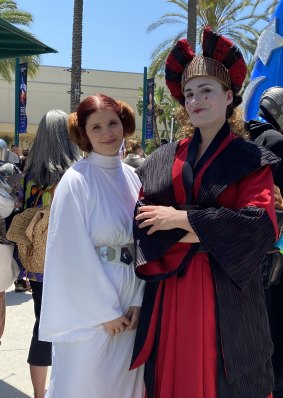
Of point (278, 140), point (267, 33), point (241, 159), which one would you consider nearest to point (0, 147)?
point (278, 140)

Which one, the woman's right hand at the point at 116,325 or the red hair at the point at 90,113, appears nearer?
the woman's right hand at the point at 116,325

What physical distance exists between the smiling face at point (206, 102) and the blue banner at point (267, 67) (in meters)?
1.95

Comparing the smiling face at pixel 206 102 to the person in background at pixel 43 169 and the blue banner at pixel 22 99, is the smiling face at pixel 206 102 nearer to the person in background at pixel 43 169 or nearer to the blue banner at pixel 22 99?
the person in background at pixel 43 169

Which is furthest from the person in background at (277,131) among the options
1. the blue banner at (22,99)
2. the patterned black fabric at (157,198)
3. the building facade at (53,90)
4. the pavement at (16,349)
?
the building facade at (53,90)

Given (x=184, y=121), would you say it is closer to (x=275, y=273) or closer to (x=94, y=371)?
(x=275, y=273)

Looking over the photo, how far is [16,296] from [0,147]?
233 cm

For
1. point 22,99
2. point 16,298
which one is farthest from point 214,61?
point 22,99

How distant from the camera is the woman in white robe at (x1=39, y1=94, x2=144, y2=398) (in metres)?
1.79

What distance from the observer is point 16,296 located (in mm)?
4961

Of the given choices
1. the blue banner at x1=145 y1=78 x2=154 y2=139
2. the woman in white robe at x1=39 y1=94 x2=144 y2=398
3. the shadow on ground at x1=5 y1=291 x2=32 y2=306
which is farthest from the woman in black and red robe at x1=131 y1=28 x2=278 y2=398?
the blue banner at x1=145 y1=78 x2=154 y2=139

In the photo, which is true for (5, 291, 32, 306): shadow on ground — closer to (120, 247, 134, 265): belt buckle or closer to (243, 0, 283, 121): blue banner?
(243, 0, 283, 121): blue banner

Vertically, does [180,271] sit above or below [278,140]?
below

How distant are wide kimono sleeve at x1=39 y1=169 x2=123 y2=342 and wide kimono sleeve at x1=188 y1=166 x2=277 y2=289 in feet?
1.46

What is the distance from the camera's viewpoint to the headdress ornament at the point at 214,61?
68.2 inches
